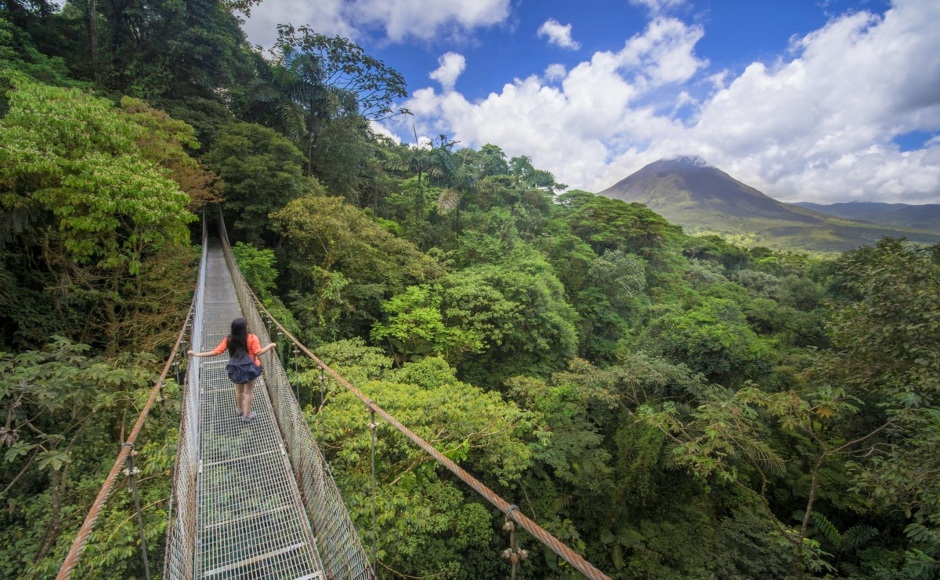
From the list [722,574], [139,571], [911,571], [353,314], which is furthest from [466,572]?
[353,314]

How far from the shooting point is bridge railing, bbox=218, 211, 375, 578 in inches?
76.0

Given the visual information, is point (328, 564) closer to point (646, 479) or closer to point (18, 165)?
point (18, 165)

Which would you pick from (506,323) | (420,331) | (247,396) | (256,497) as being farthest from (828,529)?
(247,396)

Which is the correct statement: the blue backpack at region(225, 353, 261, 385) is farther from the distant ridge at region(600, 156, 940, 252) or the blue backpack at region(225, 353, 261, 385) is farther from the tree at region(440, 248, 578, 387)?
the distant ridge at region(600, 156, 940, 252)

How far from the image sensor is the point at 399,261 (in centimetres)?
969

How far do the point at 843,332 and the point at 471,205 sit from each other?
10782mm

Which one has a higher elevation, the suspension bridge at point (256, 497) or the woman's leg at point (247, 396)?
the woman's leg at point (247, 396)

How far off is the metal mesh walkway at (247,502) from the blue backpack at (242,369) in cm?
45

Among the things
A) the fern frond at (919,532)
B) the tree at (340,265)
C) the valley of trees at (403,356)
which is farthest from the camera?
the tree at (340,265)

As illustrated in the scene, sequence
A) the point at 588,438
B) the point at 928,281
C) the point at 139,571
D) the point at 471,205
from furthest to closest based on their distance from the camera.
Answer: the point at 471,205 → the point at 588,438 → the point at 928,281 → the point at 139,571

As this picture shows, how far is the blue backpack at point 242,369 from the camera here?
2754mm

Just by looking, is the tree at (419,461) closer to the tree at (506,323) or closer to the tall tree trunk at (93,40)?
the tree at (506,323)

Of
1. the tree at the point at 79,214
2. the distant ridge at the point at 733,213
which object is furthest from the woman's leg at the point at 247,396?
the distant ridge at the point at 733,213

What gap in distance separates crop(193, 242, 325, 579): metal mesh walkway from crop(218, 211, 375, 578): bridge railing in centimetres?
6
